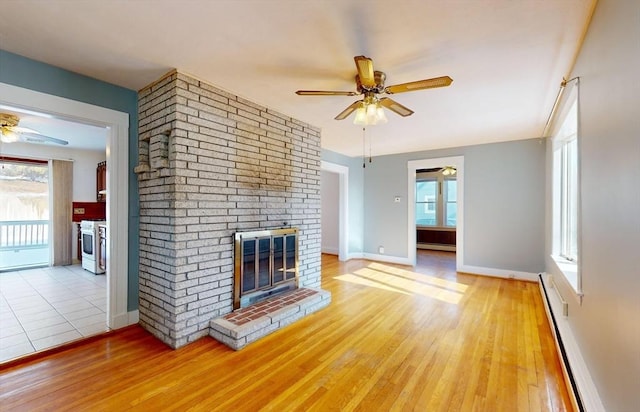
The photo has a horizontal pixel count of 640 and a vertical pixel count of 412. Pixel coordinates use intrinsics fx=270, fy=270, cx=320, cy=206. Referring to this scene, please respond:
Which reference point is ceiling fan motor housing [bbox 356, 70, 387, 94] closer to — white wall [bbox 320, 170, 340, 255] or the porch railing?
white wall [bbox 320, 170, 340, 255]

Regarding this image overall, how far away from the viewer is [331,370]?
6.93 ft

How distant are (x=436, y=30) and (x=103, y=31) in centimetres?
231

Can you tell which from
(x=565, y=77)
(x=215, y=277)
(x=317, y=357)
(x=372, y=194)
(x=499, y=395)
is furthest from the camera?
(x=372, y=194)

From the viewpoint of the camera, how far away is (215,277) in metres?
2.71

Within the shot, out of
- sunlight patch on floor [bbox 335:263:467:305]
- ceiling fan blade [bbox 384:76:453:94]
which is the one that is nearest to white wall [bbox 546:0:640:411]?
ceiling fan blade [bbox 384:76:453:94]

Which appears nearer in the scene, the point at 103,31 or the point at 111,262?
the point at 103,31

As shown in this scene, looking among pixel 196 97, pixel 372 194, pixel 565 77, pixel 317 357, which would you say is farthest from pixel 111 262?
pixel 372 194

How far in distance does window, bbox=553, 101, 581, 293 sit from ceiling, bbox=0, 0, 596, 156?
62cm

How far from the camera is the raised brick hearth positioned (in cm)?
247

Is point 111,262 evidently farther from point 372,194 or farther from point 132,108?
point 372,194

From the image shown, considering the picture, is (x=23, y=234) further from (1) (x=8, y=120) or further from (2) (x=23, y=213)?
(1) (x=8, y=120)

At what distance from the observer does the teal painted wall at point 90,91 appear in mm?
2189

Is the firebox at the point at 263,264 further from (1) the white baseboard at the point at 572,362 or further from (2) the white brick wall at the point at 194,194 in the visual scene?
(1) the white baseboard at the point at 572,362

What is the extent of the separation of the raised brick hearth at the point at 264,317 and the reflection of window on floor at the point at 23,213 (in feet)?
18.5
